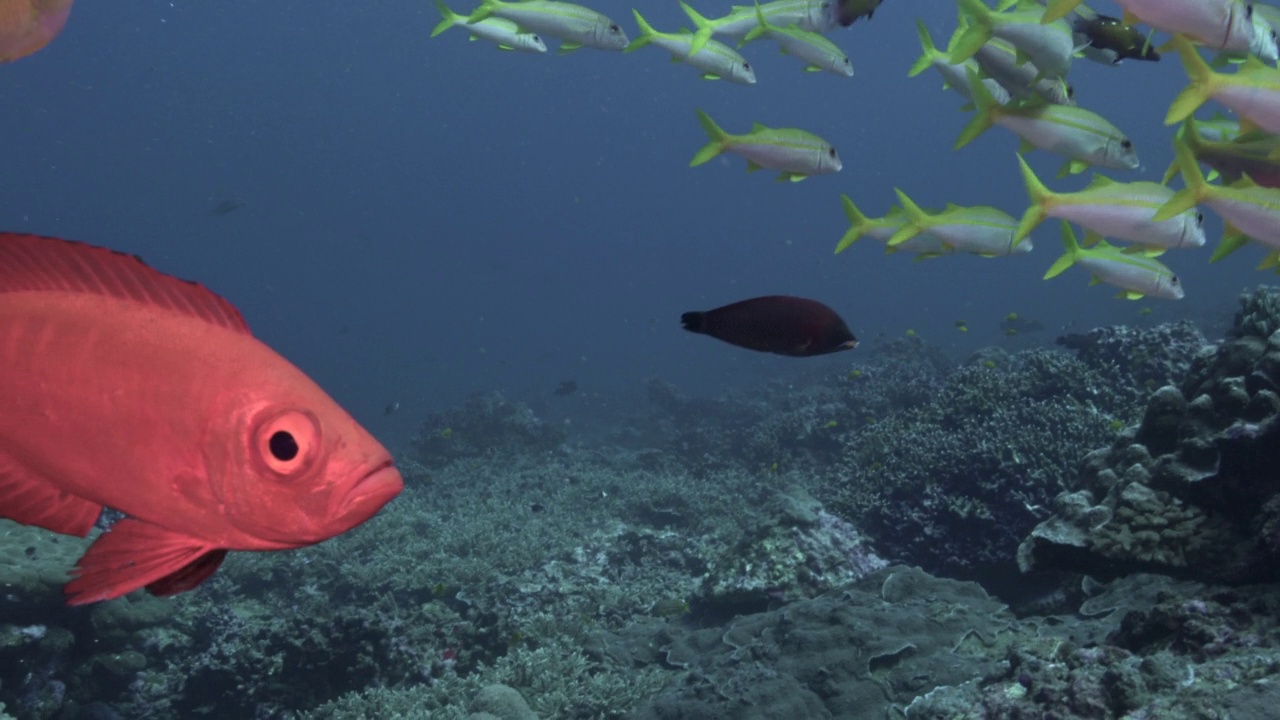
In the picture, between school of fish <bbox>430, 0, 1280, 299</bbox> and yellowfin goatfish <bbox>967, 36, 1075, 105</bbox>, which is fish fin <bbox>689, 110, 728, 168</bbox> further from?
yellowfin goatfish <bbox>967, 36, 1075, 105</bbox>

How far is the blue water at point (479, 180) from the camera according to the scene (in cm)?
9244

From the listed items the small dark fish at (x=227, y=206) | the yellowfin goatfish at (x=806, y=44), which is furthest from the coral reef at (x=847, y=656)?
the small dark fish at (x=227, y=206)

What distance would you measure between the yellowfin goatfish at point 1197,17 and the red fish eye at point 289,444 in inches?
138

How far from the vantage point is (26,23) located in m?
1.46

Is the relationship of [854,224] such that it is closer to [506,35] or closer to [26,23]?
[506,35]

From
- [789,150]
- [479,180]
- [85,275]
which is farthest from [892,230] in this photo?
[479,180]

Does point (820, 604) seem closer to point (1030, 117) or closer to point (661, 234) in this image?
point (1030, 117)

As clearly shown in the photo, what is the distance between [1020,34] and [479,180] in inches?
6316

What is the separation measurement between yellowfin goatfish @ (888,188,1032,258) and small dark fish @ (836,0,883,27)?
4.69 ft

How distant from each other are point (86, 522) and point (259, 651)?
22.0 feet

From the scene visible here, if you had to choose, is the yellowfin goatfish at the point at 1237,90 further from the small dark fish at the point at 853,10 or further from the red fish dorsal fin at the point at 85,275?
the red fish dorsal fin at the point at 85,275

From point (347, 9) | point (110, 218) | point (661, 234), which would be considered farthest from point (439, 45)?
point (110, 218)

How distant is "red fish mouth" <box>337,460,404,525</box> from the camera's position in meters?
1.00

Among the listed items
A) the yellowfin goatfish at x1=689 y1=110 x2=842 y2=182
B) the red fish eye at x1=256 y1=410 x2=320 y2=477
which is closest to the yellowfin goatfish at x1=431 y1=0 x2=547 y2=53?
the yellowfin goatfish at x1=689 y1=110 x2=842 y2=182
